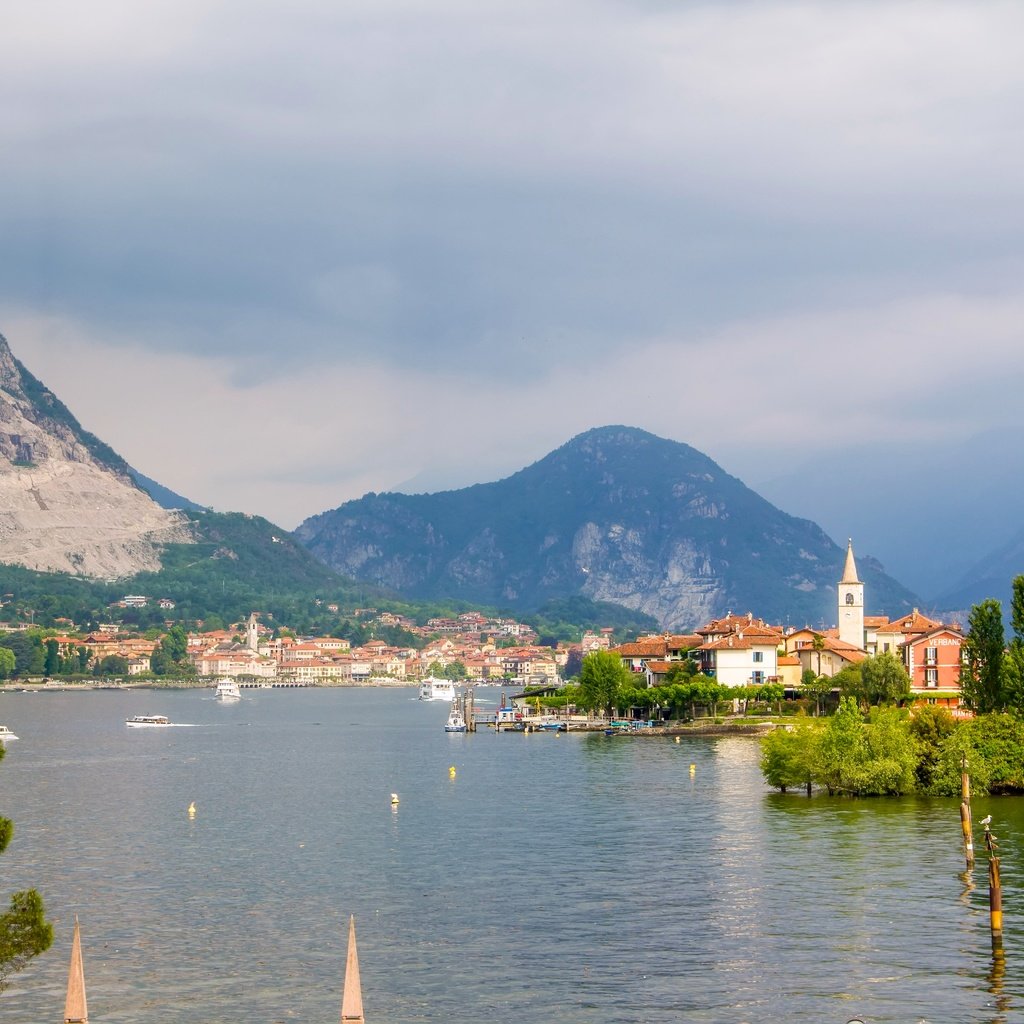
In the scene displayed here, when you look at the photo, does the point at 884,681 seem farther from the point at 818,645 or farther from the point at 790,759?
the point at 790,759

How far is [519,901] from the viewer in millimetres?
63188

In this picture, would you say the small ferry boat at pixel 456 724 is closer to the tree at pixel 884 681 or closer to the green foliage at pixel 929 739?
the tree at pixel 884 681

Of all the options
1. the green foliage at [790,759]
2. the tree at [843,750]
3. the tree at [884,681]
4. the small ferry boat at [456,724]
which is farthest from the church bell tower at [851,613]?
the tree at [843,750]

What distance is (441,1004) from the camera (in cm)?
4756

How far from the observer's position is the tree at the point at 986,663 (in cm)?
10112

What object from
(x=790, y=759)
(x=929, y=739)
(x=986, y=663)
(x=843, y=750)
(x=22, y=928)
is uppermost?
(x=986, y=663)

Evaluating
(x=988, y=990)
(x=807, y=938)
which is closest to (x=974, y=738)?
(x=807, y=938)

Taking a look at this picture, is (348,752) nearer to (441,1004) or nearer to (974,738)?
(974,738)

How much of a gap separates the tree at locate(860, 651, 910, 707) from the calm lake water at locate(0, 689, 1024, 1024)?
24635 mm

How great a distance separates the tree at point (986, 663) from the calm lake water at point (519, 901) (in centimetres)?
1503

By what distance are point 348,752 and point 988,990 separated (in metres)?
108

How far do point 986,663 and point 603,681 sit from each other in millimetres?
78392

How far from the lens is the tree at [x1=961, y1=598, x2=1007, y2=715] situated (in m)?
101

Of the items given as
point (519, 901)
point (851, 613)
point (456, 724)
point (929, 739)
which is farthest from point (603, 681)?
point (519, 901)
